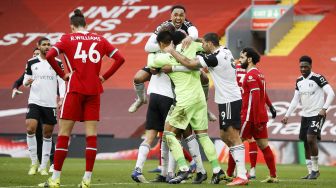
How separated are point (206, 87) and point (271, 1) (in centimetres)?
2050

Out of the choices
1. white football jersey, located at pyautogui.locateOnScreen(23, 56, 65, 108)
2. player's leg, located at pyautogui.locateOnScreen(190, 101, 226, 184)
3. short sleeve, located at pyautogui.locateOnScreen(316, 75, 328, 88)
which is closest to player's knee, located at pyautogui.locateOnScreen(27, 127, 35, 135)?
white football jersey, located at pyautogui.locateOnScreen(23, 56, 65, 108)

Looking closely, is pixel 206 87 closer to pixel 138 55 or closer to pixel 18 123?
pixel 18 123

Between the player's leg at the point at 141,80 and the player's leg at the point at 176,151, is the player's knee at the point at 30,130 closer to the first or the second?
the player's leg at the point at 141,80

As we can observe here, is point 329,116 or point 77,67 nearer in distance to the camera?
point 77,67

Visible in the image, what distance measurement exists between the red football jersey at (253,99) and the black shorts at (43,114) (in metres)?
3.67

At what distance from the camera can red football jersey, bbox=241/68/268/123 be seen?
15938 millimetres

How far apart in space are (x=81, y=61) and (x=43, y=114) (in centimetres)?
469

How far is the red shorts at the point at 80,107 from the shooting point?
12898mm

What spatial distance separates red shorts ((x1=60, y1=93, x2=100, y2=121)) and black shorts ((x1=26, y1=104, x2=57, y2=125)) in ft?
14.0

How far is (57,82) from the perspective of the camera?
17734 millimetres

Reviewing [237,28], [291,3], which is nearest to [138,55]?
[237,28]

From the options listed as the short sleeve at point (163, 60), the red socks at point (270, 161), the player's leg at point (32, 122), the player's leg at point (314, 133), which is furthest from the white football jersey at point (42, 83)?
the player's leg at point (314, 133)

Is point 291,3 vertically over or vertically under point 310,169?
over

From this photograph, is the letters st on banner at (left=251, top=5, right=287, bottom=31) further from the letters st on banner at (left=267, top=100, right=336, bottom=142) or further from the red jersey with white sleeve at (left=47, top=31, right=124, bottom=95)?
the red jersey with white sleeve at (left=47, top=31, right=124, bottom=95)
